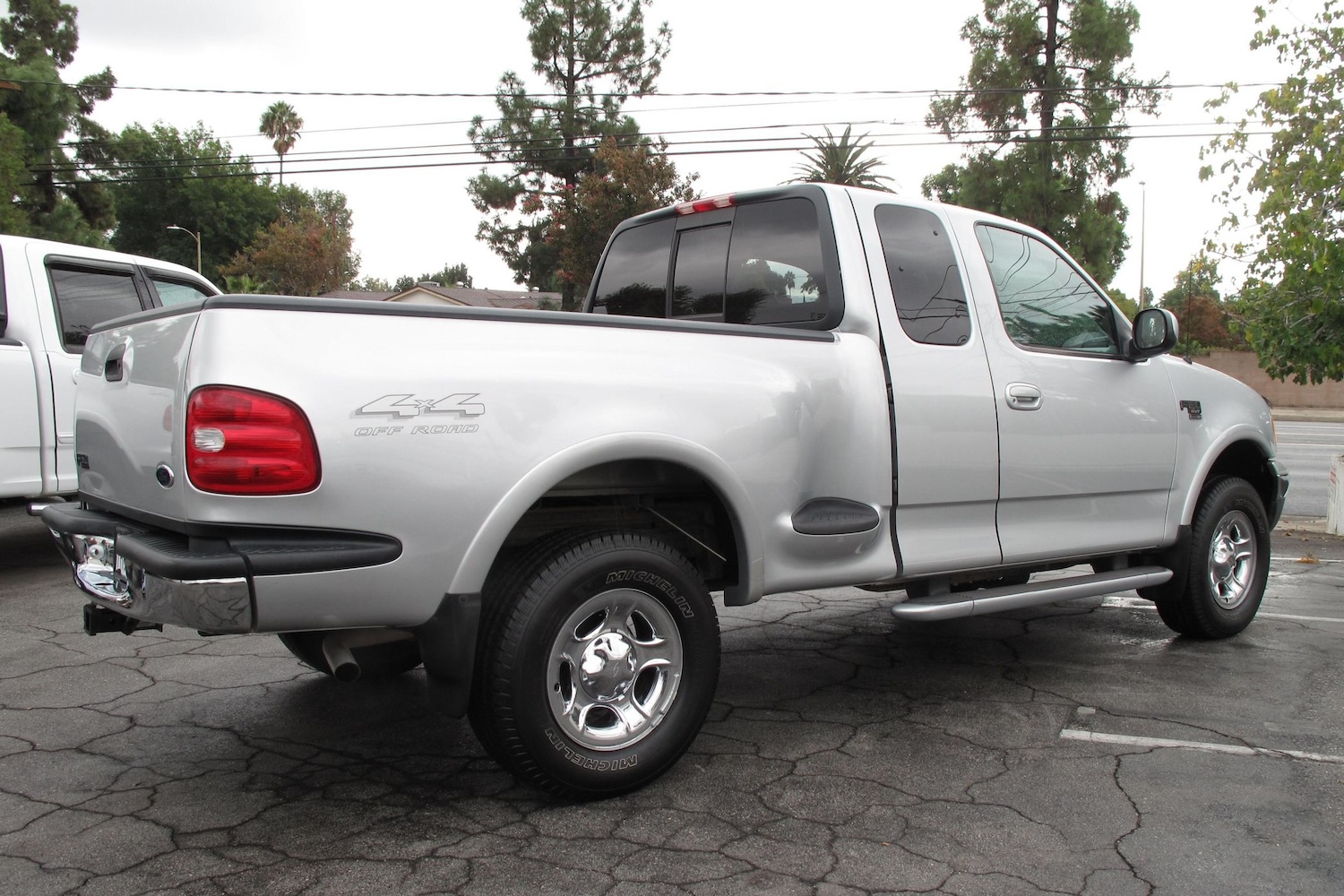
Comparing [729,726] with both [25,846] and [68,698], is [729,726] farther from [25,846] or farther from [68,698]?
[68,698]

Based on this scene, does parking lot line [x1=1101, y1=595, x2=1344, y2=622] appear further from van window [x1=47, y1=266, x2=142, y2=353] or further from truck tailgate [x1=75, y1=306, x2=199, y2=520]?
van window [x1=47, y1=266, x2=142, y2=353]

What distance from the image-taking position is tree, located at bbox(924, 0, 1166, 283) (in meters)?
29.4

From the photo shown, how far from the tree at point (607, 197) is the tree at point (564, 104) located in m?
2.12

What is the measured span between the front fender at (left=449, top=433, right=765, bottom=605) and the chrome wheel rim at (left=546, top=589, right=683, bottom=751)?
35 centimetres

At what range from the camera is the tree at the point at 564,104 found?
4106 centimetres

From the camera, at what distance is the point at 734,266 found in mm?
4488

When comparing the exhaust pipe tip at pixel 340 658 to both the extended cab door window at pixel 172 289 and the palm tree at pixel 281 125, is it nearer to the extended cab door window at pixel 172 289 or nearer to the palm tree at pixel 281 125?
the extended cab door window at pixel 172 289

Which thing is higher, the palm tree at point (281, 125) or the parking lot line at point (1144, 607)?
the palm tree at point (281, 125)

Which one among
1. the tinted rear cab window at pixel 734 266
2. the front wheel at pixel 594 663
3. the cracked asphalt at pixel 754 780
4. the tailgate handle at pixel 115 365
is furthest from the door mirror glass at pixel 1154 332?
the tailgate handle at pixel 115 365

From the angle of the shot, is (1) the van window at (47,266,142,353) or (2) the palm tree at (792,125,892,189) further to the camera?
(2) the palm tree at (792,125,892,189)

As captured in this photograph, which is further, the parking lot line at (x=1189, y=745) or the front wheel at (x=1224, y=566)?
the front wheel at (x=1224, y=566)

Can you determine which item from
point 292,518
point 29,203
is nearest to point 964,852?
point 292,518

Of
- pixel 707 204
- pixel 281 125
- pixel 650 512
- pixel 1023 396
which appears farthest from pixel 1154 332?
pixel 281 125

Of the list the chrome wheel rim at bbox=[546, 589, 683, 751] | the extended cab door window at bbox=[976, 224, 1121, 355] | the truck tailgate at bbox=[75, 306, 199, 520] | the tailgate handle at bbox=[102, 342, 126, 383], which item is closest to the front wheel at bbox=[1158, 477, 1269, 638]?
the extended cab door window at bbox=[976, 224, 1121, 355]
